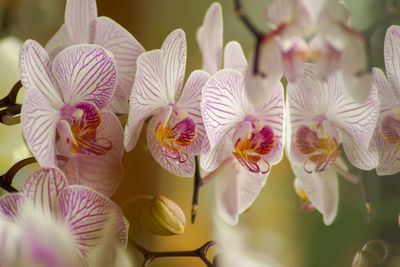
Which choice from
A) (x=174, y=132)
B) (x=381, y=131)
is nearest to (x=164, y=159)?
(x=174, y=132)

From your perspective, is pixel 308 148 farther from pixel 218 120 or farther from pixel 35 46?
pixel 35 46

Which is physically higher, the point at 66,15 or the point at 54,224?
the point at 66,15

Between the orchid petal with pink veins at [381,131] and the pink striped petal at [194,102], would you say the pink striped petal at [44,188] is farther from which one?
the orchid petal with pink veins at [381,131]

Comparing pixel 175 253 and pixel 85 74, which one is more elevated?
pixel 85 74

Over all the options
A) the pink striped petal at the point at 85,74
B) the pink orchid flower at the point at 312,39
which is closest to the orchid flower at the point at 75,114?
the pink striped petal at the point at 85,74

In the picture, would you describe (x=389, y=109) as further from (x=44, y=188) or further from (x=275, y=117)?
(x=44, y=188)

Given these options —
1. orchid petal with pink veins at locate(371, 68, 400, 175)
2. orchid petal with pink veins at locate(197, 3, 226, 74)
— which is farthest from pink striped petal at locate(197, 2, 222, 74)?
orchid petal with pink veins at locate(371, 68, 400, 175)

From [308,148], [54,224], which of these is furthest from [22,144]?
[308,148]
